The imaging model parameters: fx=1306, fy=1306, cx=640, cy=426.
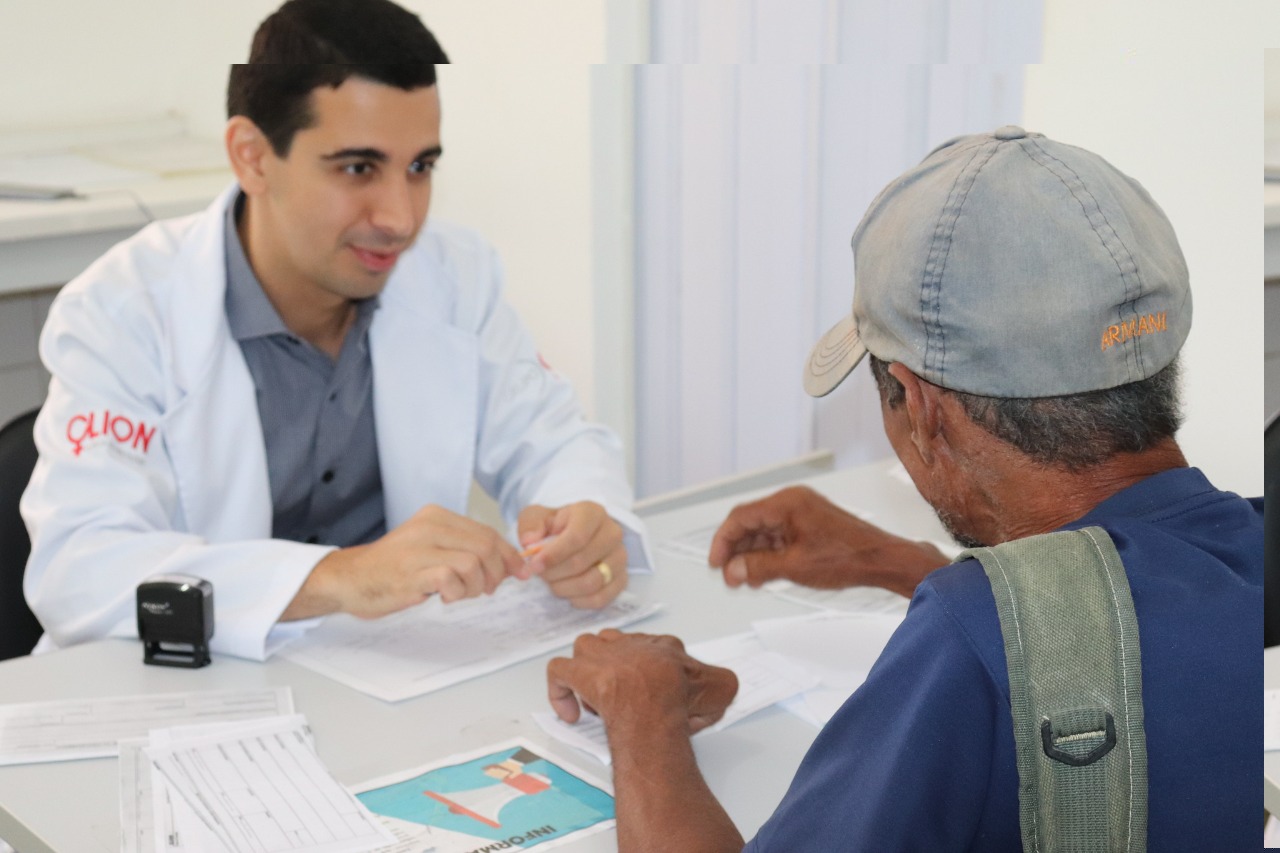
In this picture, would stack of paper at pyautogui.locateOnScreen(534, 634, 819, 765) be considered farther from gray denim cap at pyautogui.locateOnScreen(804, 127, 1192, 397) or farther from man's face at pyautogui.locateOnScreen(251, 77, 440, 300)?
man's face at pyautogui.locateOnScreen(251, 77, 440, 300)

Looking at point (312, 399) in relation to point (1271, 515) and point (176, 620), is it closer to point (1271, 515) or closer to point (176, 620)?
point (176, 620)

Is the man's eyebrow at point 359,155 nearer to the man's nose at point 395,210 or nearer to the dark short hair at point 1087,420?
the man's nose at point 395,210

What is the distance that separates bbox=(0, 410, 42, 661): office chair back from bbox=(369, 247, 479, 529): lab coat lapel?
1.37 ft

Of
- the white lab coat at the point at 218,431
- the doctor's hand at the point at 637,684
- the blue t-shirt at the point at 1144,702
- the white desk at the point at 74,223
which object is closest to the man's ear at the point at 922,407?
the blue t-shirt at the point at 1144,702

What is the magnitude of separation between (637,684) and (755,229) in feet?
3.66

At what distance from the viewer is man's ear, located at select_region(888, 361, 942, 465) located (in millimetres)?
757

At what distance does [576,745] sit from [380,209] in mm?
740

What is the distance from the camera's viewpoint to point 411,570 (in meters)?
1.26

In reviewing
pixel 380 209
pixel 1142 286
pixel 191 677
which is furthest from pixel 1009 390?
pixel 380 209

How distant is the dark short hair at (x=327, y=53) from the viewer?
4.64 feet

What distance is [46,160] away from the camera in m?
2.57

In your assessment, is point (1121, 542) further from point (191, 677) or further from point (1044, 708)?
point (191, 677)

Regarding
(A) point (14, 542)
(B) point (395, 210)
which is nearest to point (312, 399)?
(B) point (395, 210)

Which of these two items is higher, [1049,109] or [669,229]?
[1049,109]
